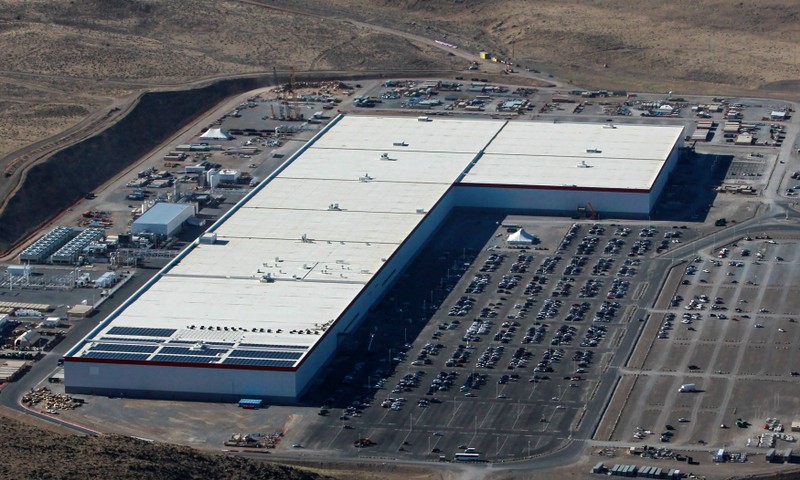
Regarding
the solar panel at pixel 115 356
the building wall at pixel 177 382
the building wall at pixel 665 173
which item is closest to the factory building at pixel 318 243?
the building wall at pixel 177 382

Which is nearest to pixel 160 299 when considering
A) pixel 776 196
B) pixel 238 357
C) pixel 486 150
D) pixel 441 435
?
pixel 238 357

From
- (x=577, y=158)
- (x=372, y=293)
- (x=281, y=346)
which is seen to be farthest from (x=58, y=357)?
(x=577, y=158)

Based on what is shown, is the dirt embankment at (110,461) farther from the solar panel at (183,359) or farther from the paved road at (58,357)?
the solar panel at (183,359)

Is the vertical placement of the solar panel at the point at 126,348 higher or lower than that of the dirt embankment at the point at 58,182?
lower

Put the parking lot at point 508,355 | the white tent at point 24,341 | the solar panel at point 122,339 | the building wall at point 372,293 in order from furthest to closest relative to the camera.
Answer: the white tent at point 24,341 < the solar panel at point 122,339 < the building wall at point 372,293 < the parking lot at point 508,355

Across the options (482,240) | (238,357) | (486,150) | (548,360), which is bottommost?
(238,357)

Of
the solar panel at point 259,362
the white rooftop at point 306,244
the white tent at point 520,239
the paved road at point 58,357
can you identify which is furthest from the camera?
the white tent at point 520,239

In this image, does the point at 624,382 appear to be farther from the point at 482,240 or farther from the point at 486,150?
the point at 486,150

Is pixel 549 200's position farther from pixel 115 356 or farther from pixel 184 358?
pixel 115 356
